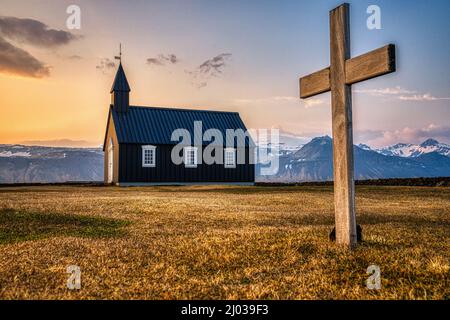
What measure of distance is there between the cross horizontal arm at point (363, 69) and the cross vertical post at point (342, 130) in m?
0.18

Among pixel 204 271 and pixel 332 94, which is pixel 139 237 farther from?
pixel 332 94

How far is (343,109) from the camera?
7.02m

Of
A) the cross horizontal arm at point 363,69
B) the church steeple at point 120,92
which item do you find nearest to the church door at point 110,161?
the church steeple at point 120,92

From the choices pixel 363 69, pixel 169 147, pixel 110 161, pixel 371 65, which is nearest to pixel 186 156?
pixel 169 147

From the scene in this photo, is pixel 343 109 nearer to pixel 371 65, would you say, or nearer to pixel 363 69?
pixel 363 69

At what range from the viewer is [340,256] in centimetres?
632

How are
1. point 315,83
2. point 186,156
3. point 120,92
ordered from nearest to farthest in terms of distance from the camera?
1. point 315,83
2. point 186,156
3. point 120,92

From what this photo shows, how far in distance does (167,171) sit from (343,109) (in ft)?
123

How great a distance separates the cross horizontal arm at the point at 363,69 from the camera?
20.7 ft

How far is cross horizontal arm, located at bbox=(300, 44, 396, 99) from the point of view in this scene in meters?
6.30

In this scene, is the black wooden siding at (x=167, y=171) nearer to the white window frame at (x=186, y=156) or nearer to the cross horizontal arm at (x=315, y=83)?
the white window frame at (x=186, y=156)

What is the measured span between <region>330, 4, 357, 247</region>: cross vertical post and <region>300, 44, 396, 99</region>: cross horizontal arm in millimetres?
176
